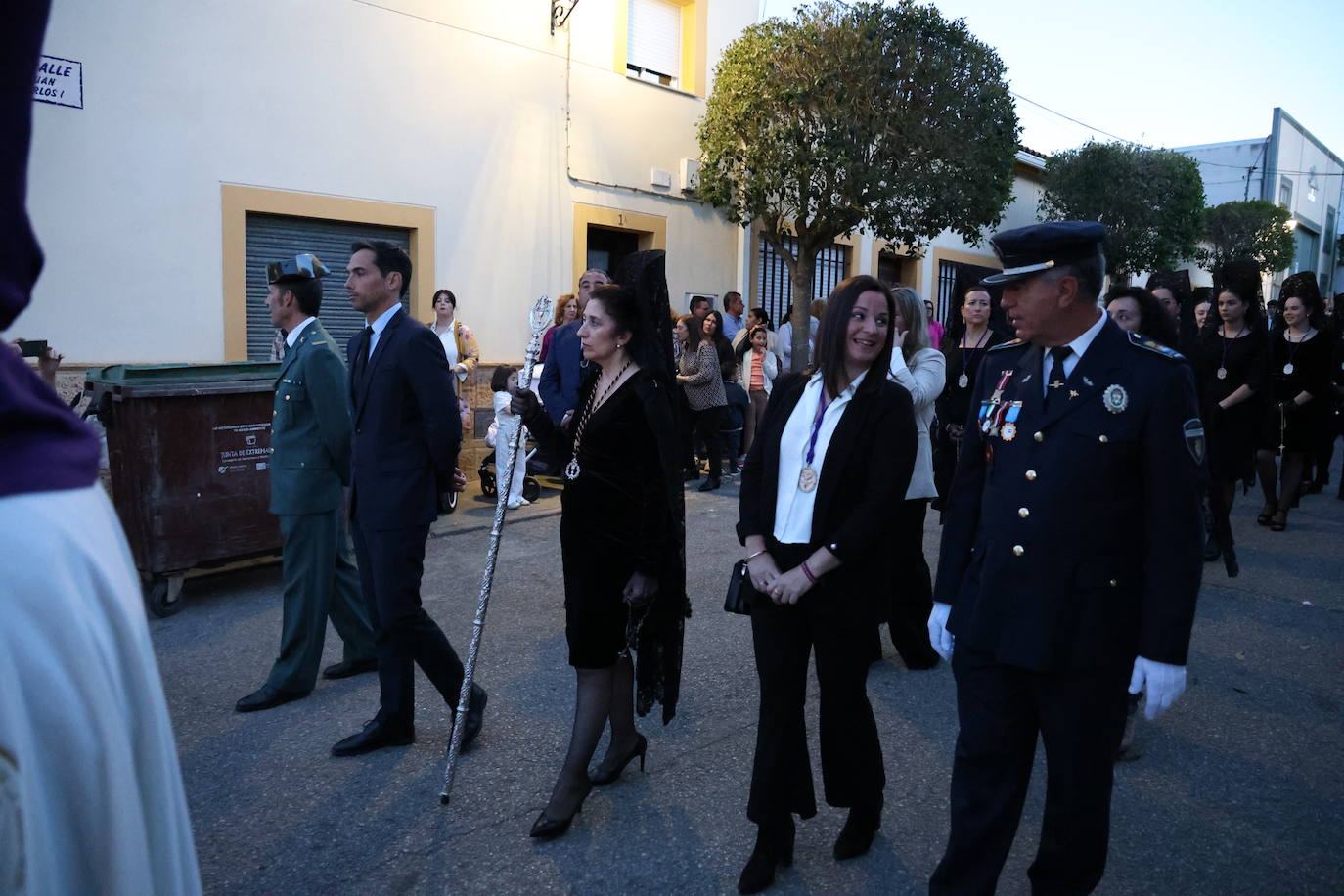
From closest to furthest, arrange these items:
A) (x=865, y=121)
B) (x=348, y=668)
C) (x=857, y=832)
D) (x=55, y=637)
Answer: (x=55, y=637) → (x=857, y=832) → (x=348, y=668) → (x=865, y=121)

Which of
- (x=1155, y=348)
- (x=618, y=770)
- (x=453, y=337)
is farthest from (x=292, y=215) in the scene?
(x=1155, y=348)

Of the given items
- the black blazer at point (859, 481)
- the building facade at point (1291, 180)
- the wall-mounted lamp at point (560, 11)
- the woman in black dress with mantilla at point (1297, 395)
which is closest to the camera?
the black blazer at point (859, 481)

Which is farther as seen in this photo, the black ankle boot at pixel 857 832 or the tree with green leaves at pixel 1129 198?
the tree with green leaves at pixel 1129 198

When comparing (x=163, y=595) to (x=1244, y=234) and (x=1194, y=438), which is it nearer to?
(x=1194, y=438)

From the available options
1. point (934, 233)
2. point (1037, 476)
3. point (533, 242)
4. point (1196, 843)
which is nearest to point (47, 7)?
point (1037, 476)

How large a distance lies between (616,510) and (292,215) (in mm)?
7424

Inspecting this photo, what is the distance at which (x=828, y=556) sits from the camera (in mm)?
3053

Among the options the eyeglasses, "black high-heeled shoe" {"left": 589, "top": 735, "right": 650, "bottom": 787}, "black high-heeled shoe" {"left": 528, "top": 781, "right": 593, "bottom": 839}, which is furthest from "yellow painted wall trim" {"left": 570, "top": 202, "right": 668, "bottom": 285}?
"black high-heeled shoe" {"left": 528, "top": 781, "right": 593, "bottom": 839}

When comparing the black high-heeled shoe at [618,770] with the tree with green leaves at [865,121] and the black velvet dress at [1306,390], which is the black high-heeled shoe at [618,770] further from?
the tree with green leaves at [865,121]

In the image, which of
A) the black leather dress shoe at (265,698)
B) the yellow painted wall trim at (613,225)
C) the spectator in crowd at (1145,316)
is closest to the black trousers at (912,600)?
the spectator in crowd at (1145,316)

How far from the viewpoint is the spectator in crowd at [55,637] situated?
2.64 feet

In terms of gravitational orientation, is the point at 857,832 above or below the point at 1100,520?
below

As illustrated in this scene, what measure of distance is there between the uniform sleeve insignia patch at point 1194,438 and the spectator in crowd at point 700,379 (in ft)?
24.8

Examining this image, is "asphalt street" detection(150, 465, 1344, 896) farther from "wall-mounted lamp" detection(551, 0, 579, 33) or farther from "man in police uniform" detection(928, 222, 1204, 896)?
"wall-mounted lamp" detection(551, 0, 579, 33)
